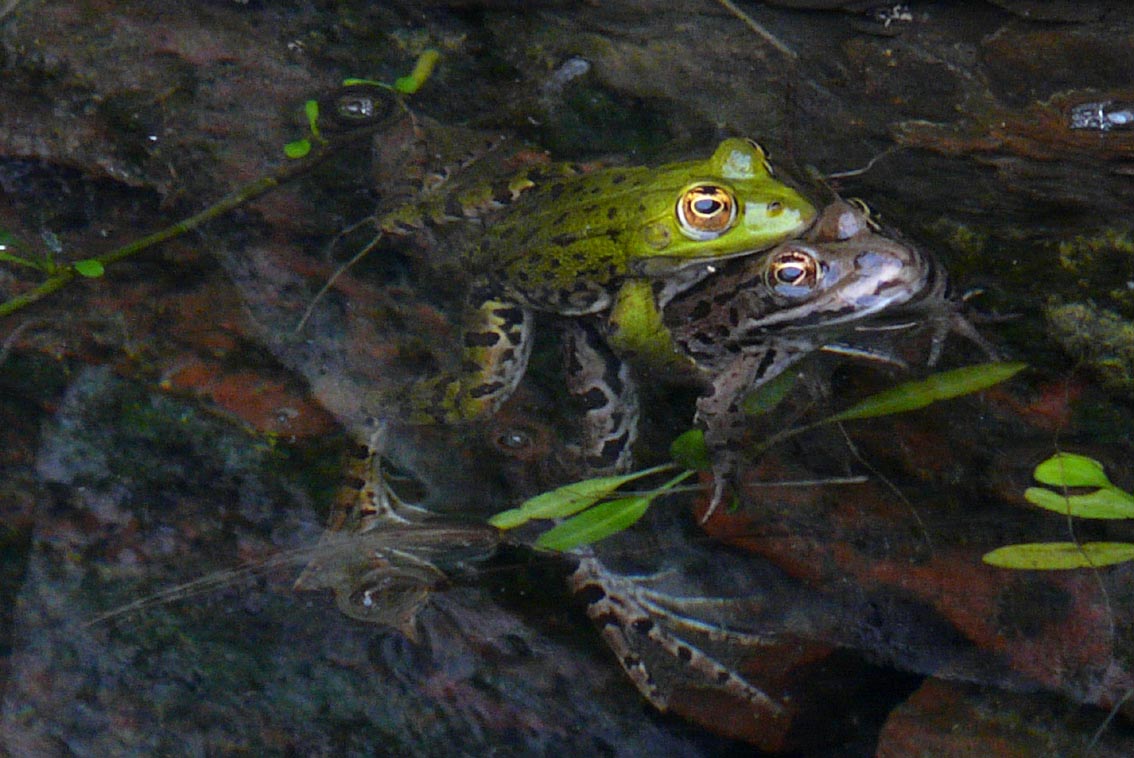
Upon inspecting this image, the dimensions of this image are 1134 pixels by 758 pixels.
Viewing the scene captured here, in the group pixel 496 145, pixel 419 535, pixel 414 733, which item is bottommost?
pixel 414 733

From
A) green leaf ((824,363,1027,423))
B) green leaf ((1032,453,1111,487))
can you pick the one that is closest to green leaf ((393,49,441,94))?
green leaf ((824,363,1027,423))

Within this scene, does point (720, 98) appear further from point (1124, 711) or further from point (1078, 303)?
point (1124, 711)

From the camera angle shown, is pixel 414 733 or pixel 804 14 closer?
pixel 414 733

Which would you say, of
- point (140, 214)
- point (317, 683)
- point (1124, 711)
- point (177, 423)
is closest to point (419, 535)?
point (317, 683)

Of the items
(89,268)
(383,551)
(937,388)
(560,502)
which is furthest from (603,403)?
(89,268)

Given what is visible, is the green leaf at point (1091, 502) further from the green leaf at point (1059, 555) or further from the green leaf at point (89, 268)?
the green leaf at point (89, 268)

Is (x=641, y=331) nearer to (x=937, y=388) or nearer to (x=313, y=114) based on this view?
(x=937, y=388)
